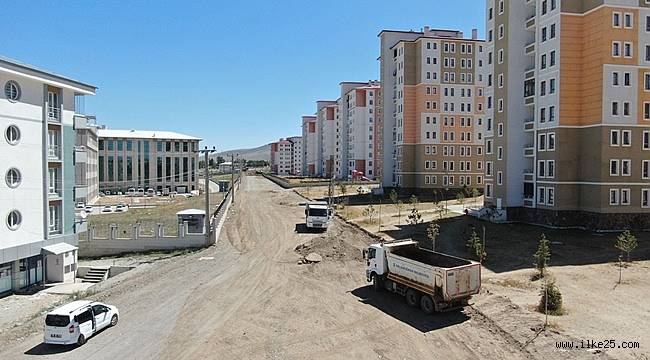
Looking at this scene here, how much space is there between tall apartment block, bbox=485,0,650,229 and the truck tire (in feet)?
85.1

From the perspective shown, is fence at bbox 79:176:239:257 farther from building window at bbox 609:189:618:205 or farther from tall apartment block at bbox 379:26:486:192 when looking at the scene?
tall apartment block at bbox 379:26:486:192

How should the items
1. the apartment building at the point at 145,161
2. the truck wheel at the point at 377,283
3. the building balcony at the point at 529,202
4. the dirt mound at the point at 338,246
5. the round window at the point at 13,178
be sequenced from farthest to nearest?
the apartment building at the point at 145,161
the building balcony at the point at 529,202
the dirt mound at the point at 338,246
the round window at the point at 13,178
the truck wheel at the point at 377,283

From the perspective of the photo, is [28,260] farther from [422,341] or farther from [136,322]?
[422,341]

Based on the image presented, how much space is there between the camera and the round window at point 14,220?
28.5 m

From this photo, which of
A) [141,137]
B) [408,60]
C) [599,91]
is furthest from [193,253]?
[141,137]

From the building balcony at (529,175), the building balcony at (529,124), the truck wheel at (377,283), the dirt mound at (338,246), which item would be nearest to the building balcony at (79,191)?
the dirt mound at (338,246)

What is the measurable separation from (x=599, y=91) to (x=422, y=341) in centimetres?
3209

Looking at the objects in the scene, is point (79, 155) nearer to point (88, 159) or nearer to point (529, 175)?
point (529, 175)

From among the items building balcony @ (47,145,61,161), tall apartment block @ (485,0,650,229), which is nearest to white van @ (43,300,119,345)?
building balcony @ (47,145,61,161)

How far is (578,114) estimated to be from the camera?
41.3 meters

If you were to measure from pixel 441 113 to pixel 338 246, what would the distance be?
49.2m

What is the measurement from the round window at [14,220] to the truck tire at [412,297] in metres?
23.8

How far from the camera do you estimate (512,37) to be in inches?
1875

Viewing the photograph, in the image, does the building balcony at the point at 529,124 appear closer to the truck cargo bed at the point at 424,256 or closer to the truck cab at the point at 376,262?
the truck cargo bed at the point at 424,256
